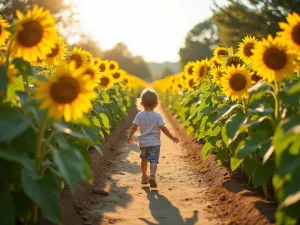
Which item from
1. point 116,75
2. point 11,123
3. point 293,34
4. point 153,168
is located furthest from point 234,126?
point 116,75

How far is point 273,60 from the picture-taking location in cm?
443

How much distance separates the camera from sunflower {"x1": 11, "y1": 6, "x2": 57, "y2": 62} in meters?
3.90

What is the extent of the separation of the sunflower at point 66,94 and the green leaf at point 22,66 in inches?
12.0

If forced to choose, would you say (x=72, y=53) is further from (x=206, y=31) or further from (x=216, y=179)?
(x=206, y=31)

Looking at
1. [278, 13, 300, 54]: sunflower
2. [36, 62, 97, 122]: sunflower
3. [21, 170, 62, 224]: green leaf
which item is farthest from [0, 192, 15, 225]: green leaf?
[278, 13, 300, 54]: sunflower

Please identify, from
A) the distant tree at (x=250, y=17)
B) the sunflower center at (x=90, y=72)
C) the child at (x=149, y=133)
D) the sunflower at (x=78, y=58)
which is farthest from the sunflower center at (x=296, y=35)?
the distant tree at (x=250, y=17)

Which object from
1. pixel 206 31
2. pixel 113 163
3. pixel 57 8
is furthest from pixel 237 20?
pixel 206 31

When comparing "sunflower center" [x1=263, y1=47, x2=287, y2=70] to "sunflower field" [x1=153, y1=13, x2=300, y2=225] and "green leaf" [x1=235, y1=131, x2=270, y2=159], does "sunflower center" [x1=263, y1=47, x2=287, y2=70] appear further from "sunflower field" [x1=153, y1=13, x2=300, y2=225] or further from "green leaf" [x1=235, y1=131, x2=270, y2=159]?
"green leaf" [x1=235, y1=131, x2=270, y2=159]

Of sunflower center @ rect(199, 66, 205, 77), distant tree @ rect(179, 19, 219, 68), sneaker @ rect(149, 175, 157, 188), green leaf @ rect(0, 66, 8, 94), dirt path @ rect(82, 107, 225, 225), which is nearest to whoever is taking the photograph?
green leaf @ rect(0, 66, 8, 94)

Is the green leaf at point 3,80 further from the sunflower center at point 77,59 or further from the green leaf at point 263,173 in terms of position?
the sunflower center at point 77,59

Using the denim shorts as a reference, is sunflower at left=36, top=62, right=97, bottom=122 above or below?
above

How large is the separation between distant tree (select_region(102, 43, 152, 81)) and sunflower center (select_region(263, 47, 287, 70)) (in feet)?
298

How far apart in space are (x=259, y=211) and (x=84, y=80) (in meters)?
2.07

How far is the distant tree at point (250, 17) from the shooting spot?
30.5m
